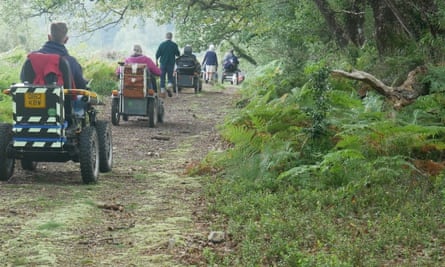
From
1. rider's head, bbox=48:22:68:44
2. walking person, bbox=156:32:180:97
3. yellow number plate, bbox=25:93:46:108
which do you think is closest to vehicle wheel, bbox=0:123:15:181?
yellow number plate, bbox=25:93:46:108

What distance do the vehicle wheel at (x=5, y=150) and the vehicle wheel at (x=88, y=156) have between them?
0.81 metres

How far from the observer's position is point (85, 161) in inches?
321

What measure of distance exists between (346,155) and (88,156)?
291 centimetres

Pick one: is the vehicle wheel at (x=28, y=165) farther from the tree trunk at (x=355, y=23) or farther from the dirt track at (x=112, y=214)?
the tree trunk at (x=355, y=23)

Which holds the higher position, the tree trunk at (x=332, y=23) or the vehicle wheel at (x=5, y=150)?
the tree trunk at (x=332, y=23)

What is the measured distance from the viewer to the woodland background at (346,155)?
5414mm

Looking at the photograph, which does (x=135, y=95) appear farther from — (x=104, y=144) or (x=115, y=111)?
(x=104, y=144)

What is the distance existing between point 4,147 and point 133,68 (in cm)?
625

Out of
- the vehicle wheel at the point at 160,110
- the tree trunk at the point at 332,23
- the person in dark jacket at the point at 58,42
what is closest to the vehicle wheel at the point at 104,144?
the person in dark jacket at the point at 58,42

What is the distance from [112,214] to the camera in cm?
691

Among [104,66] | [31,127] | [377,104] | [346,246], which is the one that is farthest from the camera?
[104,66]

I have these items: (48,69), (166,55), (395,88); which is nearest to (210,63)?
(166,55)

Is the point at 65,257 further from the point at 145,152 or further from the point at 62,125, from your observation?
the point at 145,152

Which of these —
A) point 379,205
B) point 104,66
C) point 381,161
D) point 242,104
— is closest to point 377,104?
point 381,161
